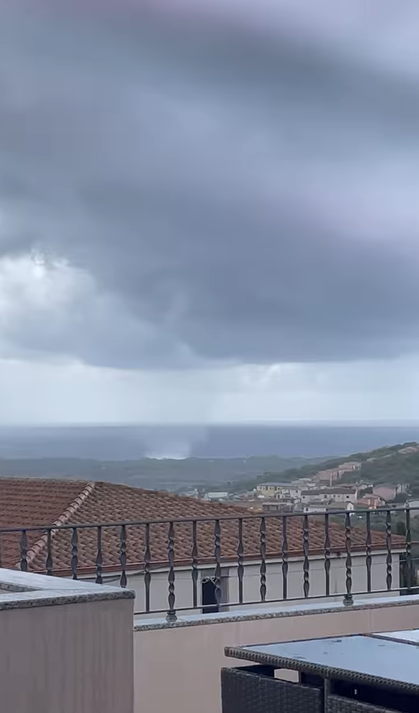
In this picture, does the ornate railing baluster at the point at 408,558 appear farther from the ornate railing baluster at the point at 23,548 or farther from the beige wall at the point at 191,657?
the ornate railing baluster at the point at 23,548

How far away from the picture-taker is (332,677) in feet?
7.70

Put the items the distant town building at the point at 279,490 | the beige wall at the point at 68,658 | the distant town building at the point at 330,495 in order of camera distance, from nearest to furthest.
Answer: the beige wall at the point at 68,658 < the distant town building at the point at 330,495 < the distant town building at the point at 279,490

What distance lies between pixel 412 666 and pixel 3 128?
39.5 feet

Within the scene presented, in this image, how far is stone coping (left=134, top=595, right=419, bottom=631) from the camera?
5.04 m

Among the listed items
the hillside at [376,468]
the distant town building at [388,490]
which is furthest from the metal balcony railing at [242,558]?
the hillside at [376,468]

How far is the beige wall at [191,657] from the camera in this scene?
491cm

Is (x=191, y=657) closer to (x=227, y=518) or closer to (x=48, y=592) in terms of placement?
(x=227, y=518)

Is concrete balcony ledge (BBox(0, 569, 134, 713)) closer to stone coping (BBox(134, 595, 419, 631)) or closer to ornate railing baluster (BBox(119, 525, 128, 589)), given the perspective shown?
stone coping (BBox(134, 595, 419, 631))

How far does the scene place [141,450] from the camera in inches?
621

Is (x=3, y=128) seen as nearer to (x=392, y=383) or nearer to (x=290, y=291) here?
(x=290, y=291)

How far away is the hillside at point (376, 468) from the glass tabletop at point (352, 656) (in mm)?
5431

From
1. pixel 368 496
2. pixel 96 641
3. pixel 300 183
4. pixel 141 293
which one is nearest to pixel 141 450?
pixel 141 293

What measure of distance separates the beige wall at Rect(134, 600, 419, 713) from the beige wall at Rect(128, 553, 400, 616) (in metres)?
0.38

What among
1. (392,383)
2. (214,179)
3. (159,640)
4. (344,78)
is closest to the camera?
(159,640)
